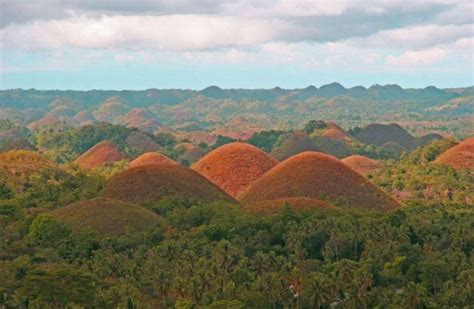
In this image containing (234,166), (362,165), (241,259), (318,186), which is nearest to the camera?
(241,259)

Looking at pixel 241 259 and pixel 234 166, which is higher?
pixel 241 259

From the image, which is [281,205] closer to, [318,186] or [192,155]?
[318,186]

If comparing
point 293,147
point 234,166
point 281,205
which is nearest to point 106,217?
point 281,205

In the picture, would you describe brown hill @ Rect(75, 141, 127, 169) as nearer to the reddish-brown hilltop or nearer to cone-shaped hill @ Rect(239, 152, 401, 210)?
cone-shaped hill @ Rect(239, 152, 401, 210)

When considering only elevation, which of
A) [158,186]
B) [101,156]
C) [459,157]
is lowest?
[101,156]

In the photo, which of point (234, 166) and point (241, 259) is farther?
point (234, 166)

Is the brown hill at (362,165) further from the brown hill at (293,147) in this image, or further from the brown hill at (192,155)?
the brown hill at (192,155)

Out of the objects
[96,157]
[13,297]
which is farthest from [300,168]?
[96,157]
